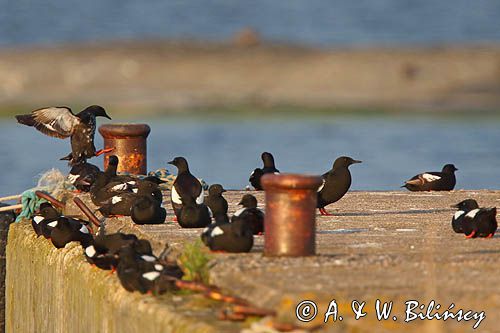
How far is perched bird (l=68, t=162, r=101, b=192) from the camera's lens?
49.5ft

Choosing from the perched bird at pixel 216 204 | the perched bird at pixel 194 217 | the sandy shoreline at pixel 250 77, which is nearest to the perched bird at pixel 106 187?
the perched bird at pixel 216 204

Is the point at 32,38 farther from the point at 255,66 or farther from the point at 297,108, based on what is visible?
the point at 297,108

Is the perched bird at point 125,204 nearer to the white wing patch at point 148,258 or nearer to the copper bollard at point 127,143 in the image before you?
the white wing patch at point 148,258

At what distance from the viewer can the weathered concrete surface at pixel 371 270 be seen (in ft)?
29.3

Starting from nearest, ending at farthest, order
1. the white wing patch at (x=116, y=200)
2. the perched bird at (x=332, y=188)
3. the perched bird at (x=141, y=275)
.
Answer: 1. the perched bird at (x=141, y=275)
2. the white wing patch at (x=116, y=200)
3. the perched bird at (x=332, y=188)

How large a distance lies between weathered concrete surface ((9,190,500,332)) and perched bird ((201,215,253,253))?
0.09 meters

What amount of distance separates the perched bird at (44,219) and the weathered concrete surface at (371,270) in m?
0.34

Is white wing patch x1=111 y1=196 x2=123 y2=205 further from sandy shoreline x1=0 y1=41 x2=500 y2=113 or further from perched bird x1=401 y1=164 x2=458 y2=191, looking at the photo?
sandy shoreline x1=0 y1=41 x2=500 y2=113

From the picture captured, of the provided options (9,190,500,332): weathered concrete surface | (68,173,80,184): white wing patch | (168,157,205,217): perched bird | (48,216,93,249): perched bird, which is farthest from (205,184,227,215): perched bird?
(68,173,80,184): white wing patch

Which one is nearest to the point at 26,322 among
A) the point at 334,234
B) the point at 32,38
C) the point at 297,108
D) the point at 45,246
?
the point at 45,246

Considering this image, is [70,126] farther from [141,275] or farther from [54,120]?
[141,275]

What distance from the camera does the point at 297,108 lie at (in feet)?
184

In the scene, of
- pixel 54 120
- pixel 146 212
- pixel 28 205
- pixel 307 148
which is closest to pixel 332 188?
pixel 146 212

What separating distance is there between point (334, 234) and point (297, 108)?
4401cm
